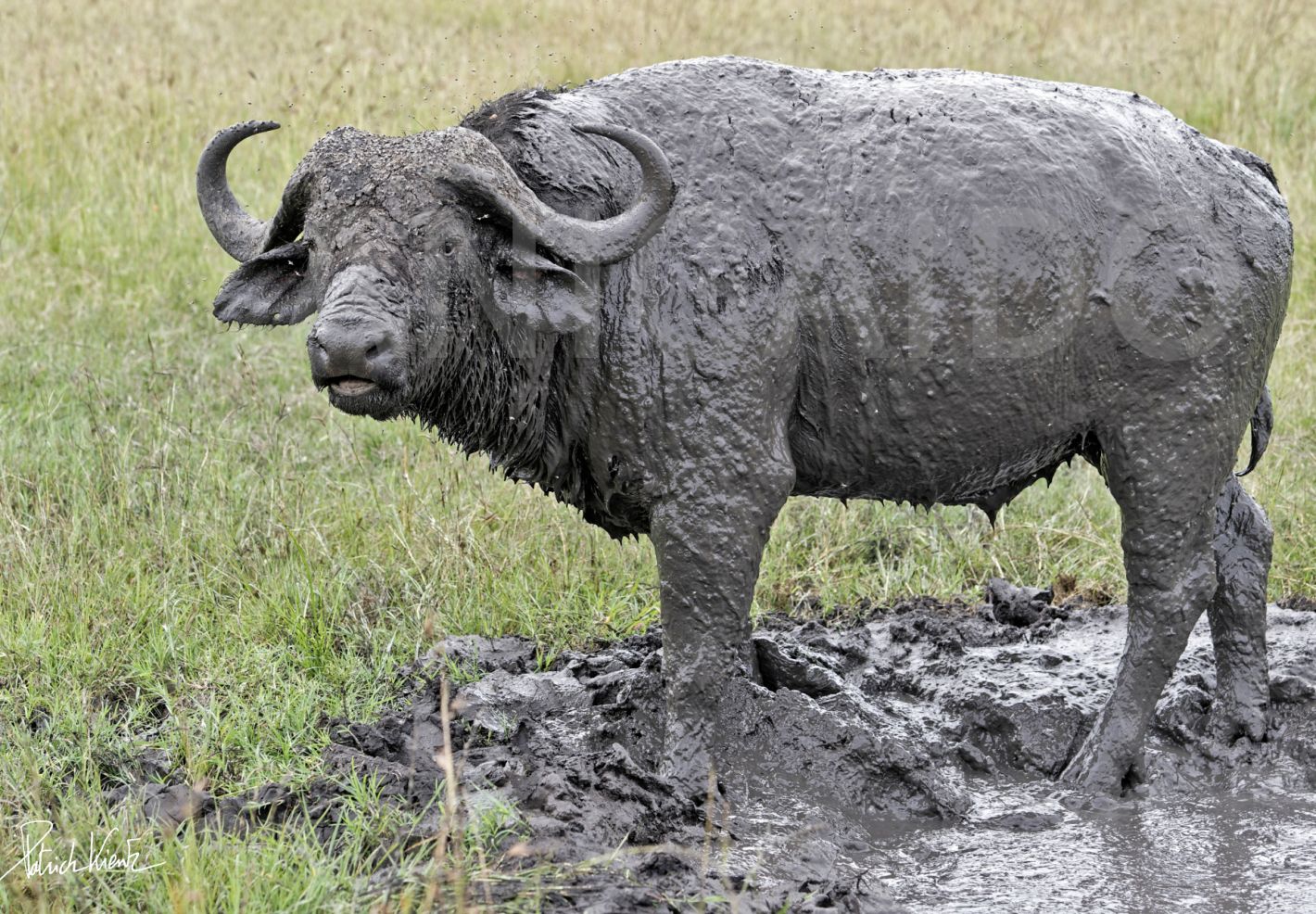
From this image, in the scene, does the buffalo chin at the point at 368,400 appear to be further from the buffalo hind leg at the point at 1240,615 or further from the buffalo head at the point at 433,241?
the buffalo hind leg at the point at 1240,615

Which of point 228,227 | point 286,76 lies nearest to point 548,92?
point 228,227

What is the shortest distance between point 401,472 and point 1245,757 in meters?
3.75

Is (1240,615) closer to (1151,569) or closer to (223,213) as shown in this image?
(1151,569)

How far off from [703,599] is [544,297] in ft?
3.27

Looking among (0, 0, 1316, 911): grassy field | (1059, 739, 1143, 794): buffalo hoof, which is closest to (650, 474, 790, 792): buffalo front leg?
(0, 0, 1316, 911): grassy field

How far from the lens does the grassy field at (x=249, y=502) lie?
4625 millimetres

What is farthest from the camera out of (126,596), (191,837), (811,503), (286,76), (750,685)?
(286,76)

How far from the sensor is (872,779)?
4.59 m

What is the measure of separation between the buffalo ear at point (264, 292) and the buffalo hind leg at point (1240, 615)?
3.07m

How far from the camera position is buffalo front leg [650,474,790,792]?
4.28 meters

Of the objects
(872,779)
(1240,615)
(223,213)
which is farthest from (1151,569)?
(223,213)

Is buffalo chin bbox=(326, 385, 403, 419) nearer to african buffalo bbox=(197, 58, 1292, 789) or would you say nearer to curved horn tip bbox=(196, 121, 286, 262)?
african buffalo bbox=(197, 58, 1292, 789)

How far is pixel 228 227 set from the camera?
4.42 meters

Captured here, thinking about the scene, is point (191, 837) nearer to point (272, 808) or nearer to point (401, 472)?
point (272, 808)
